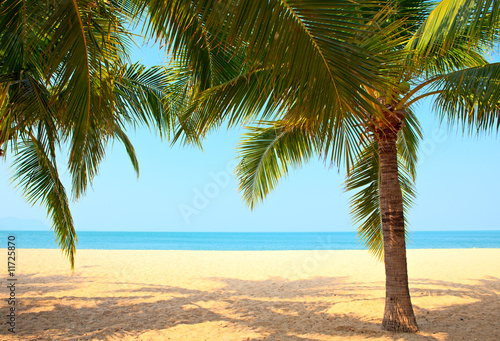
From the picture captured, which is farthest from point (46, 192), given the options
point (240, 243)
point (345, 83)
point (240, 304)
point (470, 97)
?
point (240, 243)

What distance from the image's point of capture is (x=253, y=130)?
19.8 feet

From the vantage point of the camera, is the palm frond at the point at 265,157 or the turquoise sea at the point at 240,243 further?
the turquoise sea at the point at 240,243

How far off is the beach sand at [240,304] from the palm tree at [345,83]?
959 millimetres

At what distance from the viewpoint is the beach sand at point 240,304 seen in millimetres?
4457

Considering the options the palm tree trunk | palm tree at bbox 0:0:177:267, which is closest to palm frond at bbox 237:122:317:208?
the palm tree trunk

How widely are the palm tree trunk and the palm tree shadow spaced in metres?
0.18

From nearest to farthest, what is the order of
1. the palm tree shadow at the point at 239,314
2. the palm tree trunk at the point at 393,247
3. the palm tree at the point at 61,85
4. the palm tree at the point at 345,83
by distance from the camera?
the palm tree at the point at 345,83, the palm tree at the point at 61,85, the palm tree trunk at the point at 393,247, the palm tree shadow at the point at 239,314

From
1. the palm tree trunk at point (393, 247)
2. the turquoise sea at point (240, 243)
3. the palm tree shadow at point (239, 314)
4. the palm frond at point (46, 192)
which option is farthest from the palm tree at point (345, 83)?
the turquoise sea at point (240, 243)

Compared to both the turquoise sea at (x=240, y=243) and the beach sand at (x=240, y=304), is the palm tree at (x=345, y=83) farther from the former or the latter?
the turquoise sea at (x=240, y=243)

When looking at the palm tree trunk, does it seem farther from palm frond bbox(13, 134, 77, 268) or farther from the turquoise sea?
the turquoise sea

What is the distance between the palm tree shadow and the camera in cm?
441

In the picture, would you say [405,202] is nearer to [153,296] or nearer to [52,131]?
[153,296]

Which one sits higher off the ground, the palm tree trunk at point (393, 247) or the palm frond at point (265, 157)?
the palm frond at point (265, 157)

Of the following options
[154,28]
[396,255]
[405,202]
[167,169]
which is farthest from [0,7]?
[167,169]
